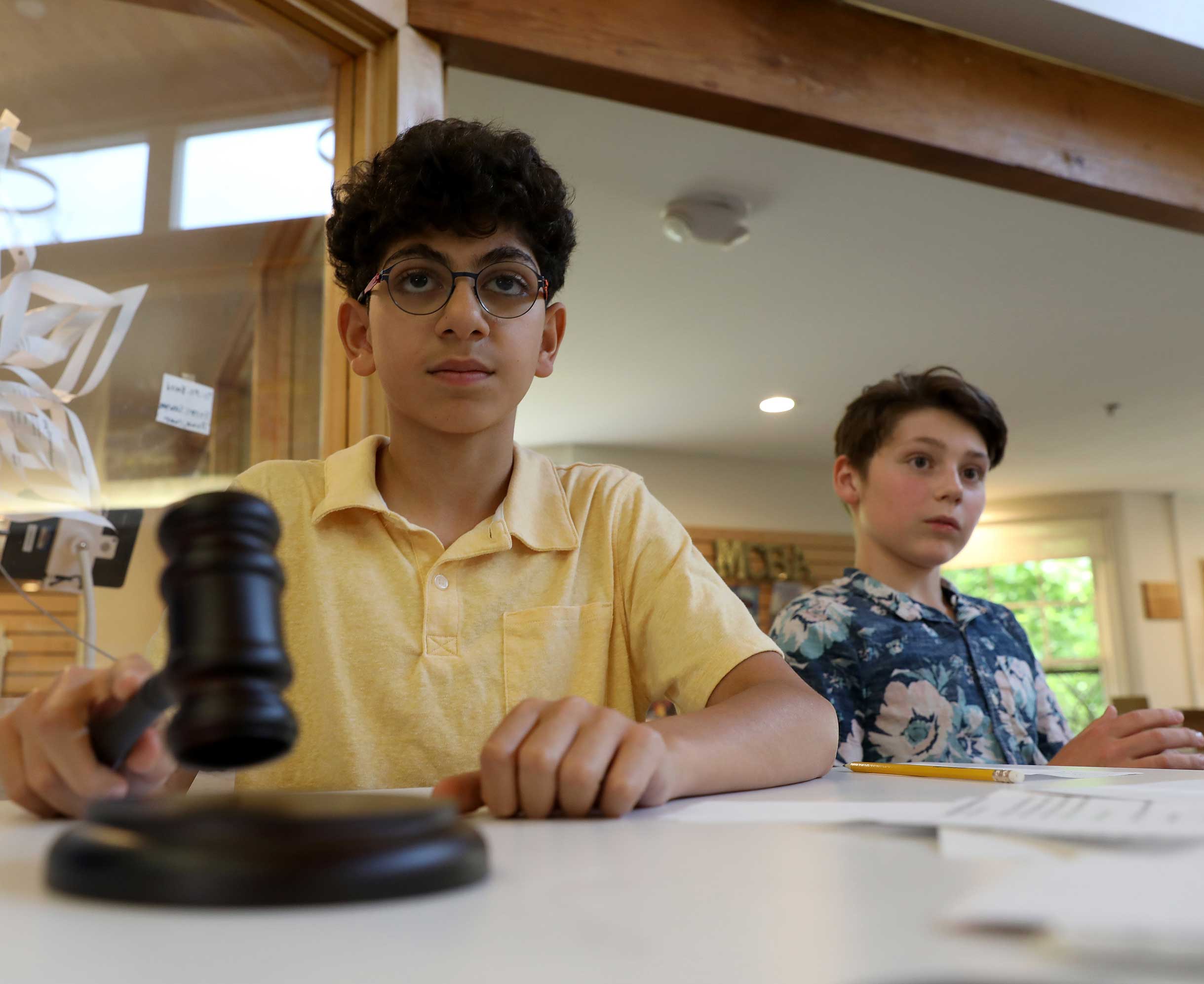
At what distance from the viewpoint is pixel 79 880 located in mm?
340

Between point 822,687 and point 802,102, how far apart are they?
4.10 ft

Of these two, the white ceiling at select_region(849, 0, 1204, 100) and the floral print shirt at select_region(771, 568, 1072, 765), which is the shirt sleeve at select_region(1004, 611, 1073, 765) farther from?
the white ceiling at select_region(849, 0, 1204, 100)

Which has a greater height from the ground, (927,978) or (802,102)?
(802,102)

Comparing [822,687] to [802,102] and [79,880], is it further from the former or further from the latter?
[79,880]

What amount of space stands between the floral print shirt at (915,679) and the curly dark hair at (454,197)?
802 millimetres

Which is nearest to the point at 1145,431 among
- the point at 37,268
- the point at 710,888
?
the point at 37,268

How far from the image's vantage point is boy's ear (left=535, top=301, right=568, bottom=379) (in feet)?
4.07

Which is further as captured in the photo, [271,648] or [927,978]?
[271,648]

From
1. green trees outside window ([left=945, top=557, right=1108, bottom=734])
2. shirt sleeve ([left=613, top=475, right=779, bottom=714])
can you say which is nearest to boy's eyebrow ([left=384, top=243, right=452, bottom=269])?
shirt sleeve ([left=613, top=475, right=779, bottom=714])

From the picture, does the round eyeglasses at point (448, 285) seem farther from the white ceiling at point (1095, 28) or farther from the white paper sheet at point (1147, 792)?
the white ceiling at point (1095, 28)

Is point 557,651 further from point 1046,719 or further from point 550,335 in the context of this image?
point 1046,719

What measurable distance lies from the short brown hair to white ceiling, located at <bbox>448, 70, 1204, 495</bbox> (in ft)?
3.84

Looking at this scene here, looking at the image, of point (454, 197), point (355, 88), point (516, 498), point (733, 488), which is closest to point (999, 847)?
point (516, 498)

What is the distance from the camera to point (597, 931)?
29 centimetres
